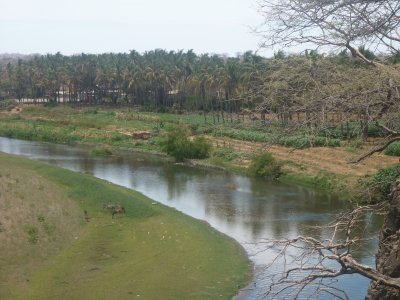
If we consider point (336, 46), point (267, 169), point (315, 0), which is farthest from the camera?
point (267, 169)

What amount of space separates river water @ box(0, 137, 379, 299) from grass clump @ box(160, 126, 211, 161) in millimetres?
1557

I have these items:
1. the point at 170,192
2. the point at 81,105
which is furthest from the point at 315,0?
the point at 81,105

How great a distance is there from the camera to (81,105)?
98.4m

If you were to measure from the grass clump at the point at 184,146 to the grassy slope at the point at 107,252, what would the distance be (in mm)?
16911

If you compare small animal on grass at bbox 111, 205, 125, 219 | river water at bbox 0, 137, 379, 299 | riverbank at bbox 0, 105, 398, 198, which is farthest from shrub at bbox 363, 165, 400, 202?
small animal on grass at bbox 111, 205, 125, 219

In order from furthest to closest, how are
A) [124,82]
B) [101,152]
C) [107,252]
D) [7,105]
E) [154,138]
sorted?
[7,105] < [124,82] < [154,138] < [101,152] < [107,252]

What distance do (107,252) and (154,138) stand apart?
3737cm

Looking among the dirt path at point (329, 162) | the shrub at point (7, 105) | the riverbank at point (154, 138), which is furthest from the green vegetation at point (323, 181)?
the shrub at point (7, 105)

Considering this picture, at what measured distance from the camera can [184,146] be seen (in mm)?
48781

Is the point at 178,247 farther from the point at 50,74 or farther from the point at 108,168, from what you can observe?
the point at 50,74

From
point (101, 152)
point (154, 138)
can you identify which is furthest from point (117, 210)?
point (154, 138)

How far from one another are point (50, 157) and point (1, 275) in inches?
1198

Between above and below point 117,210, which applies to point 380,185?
above

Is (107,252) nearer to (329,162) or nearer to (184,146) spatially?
(329,162)
